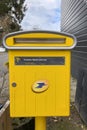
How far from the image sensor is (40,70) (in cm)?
469

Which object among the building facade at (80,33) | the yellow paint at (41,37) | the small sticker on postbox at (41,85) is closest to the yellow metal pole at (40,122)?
the small sticker on postbox at (41,85)

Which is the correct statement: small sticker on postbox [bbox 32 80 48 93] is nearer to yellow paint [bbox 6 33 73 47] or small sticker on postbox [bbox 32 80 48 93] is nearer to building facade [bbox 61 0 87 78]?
yellow paint [bbox 6 33 73 47]

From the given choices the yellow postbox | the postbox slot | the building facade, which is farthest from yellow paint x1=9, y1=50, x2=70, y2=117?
the building facade

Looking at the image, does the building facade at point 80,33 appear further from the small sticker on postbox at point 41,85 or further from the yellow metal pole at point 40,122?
the small sticker on postbox at point 41,85

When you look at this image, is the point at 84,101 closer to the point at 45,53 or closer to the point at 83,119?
the point at 83,119

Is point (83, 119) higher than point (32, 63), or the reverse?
point (32, 63)

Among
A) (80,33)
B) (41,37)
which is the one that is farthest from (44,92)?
(80,33)

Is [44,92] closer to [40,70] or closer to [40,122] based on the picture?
[40,70]

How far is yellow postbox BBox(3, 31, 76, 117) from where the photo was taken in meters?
4.67

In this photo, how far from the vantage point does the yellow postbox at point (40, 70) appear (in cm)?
467

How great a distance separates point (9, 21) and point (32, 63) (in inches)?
1970

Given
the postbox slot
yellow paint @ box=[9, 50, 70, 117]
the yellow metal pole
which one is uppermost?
the postbox slot

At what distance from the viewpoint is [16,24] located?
55.4 meters

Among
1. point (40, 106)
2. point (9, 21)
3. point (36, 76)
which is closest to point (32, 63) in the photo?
point (36, 76)
